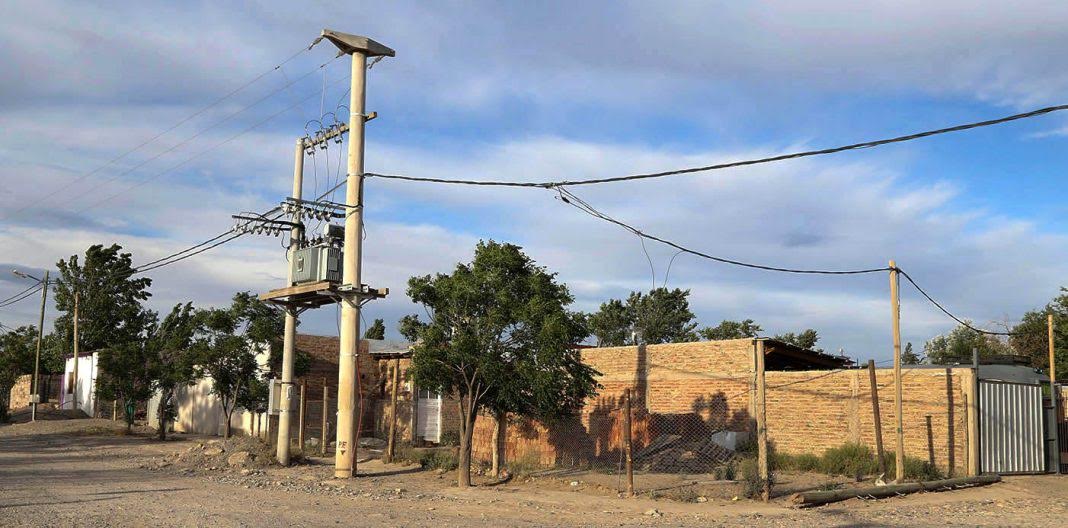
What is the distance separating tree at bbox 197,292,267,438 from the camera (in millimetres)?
30078

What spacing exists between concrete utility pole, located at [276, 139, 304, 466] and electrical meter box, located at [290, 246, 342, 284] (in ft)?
1.82

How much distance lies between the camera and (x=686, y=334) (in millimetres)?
55156

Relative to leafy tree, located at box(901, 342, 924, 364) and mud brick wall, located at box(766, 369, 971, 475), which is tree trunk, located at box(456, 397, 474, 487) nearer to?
mud brick wall, located at box(766, 369, 971, 475)

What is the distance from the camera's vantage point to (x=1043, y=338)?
46.7m

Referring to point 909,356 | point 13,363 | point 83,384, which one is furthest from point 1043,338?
point 13,363

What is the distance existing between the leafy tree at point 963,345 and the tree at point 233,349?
38527 mm

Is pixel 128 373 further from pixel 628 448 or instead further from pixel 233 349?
pixel 628 448

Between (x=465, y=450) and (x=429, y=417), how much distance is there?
513 inches

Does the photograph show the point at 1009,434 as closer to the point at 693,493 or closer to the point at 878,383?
the point at 878,383

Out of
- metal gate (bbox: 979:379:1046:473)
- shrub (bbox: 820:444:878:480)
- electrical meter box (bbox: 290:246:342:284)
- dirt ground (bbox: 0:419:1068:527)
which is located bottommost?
dirt ground (bbox: 0:419:1068:527)

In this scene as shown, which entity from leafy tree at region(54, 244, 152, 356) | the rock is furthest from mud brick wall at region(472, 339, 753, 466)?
leafy tree at region(54, 244, 152, 356)

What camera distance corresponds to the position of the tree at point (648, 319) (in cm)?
5522

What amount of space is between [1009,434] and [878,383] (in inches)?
121

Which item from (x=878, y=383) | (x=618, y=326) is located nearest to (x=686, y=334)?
(x=618, y=326)
